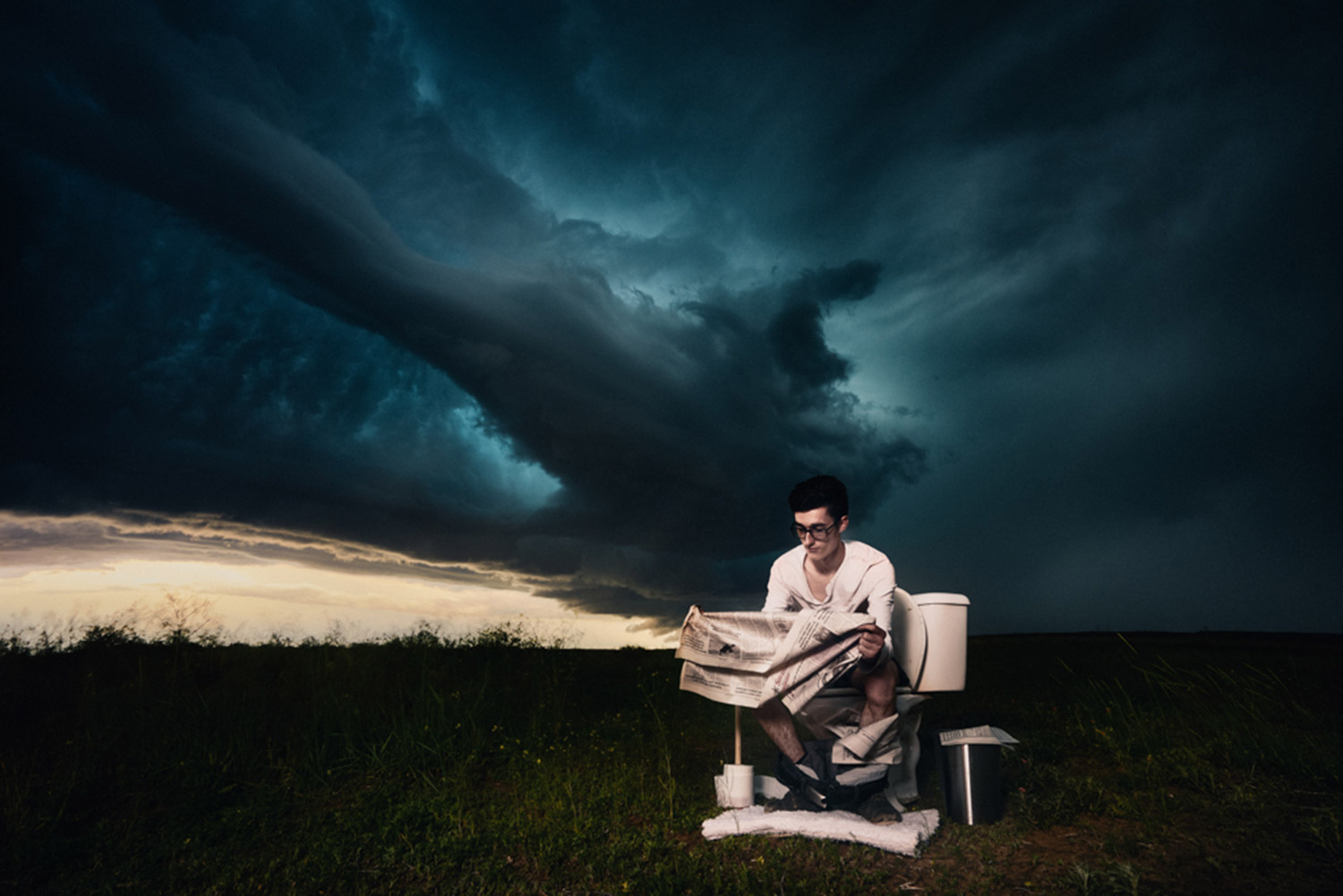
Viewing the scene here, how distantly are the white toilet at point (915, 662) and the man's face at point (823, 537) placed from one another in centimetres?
53

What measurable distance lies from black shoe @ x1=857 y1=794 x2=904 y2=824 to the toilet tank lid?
126 centimetres

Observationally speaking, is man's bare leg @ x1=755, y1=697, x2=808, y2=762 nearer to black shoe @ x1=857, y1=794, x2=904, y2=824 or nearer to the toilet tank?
black shoe @ x1=857, y1=794, x2=904, y2=824

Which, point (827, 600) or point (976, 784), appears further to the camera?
point (827, 600)

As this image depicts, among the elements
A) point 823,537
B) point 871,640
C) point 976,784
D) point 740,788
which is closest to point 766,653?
point 871,640

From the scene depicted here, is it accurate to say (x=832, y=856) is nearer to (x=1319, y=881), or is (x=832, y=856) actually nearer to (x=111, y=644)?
(x=1319, y=881)

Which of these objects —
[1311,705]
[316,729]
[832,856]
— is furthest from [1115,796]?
[316,729]

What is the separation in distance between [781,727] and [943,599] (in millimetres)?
1348

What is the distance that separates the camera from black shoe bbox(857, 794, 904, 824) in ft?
13.9

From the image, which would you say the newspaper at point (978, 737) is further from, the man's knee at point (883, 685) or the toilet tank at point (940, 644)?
the man's knee at point (883, 685)

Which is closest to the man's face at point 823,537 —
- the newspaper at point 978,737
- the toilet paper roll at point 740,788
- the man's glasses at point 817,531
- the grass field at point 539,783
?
the man's glasses at point 817,531

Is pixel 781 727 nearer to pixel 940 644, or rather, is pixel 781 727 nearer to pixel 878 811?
pixel 878 811

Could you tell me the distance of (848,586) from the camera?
14.7 feet

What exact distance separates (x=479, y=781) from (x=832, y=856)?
272cm

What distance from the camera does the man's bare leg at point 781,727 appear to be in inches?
174
